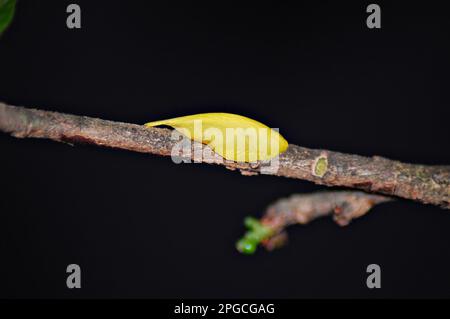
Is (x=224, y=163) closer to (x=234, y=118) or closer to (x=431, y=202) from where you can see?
(x=234, y=118)

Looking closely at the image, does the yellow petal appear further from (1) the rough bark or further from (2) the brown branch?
(1) the rough bark

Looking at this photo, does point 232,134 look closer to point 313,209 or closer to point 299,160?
point 299,160

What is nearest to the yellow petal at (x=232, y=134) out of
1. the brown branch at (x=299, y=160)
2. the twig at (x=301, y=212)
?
the brown branch at (x=299, y=160)

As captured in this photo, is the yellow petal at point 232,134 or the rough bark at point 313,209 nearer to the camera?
the yellow petal at point 232,134

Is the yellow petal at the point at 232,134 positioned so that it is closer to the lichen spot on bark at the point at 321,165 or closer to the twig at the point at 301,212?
the lichen spot on bark at the point at 321,165

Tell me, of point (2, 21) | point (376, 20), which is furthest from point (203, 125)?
point (376, 20)

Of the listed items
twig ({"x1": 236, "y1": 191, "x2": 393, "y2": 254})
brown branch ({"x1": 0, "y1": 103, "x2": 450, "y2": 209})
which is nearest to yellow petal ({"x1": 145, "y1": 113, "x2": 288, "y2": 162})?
brown branch ({"x1": 0, "y1": 103, "x2": 450, "y2": 209})

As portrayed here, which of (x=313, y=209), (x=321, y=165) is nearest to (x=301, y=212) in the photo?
(x=313, y=209)

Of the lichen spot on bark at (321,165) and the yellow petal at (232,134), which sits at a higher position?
the yellow petal at (232,134)
